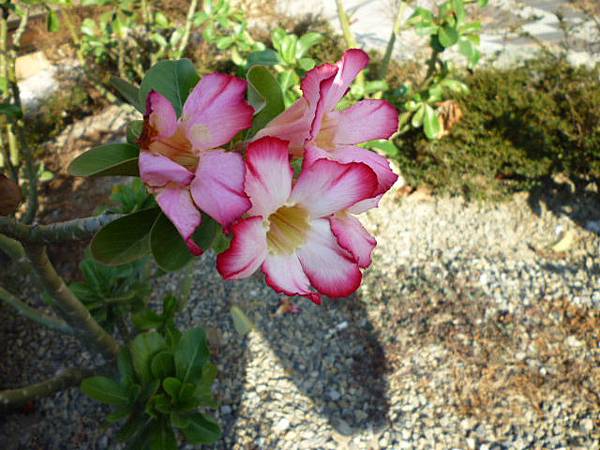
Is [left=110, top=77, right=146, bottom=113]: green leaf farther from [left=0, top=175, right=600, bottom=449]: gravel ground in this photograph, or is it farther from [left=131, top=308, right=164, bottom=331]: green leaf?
[left=0, top=175, right=600, bottom=449]: gravel ground

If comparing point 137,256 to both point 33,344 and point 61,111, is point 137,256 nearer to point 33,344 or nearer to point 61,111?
point 33,344

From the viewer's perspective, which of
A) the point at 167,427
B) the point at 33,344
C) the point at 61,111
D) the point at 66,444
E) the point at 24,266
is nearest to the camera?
the point at 24,266

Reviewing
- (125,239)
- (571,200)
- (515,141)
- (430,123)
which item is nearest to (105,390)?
(125,239)

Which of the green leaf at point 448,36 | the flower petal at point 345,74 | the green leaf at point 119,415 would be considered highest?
the flower petal at point 345,74

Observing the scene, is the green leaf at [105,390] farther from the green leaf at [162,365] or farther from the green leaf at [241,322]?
the green leaf at [241,322]

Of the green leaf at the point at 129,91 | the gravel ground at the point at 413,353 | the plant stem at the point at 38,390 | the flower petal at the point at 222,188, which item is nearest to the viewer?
the flower petal at the point at 222,188

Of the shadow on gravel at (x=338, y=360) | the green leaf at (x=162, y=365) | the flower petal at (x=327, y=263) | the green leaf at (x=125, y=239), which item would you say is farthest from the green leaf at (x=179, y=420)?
the flower petal at (x=327, y=263)

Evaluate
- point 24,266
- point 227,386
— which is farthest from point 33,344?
point 24,266

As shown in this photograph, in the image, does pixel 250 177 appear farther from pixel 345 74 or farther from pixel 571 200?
pixel 571 200
